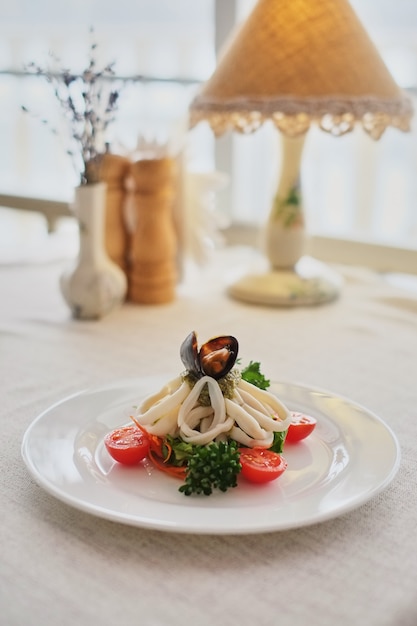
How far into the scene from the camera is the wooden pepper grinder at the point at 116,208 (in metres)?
1.25

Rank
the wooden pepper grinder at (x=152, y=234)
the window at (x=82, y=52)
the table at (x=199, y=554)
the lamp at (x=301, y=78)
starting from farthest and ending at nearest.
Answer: the window at (x=82, y=52) < the wooden pepper grinder at (x=152, y=234) < the lamp at (x=301, y=78) < the table at (x=199, y=554)

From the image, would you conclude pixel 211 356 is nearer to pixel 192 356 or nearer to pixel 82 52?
pixel 192 356

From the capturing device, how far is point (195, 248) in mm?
1353

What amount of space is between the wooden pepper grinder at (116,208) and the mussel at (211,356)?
25.1 inches

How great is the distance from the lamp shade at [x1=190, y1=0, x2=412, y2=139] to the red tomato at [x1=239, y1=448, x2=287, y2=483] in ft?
2.04

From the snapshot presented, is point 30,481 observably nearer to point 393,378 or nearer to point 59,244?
point 393,378

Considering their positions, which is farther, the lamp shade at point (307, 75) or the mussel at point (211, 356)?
the lamp shade at point (307, 75)

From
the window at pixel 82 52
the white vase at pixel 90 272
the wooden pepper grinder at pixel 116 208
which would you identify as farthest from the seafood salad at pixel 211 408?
the window at pixel 82 52

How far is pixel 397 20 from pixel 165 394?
1921mm

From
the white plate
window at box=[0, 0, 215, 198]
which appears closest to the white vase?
the white plate

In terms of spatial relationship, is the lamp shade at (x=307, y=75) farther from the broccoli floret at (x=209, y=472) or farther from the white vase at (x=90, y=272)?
the broccoli floret at (x=209, y=472)

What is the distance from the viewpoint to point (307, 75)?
1115 mm

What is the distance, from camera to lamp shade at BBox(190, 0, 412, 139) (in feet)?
3.65

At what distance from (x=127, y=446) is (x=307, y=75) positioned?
691 millimetres
